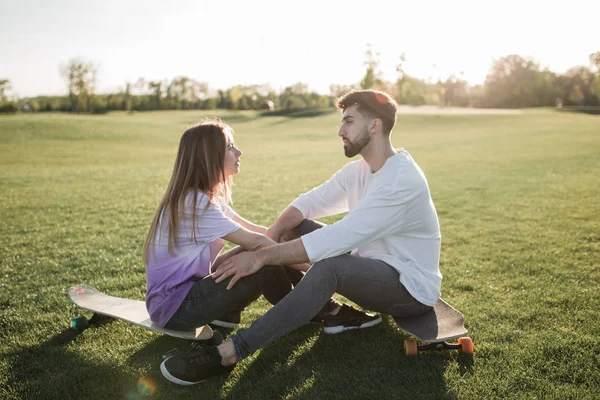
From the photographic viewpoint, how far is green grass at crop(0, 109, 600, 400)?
10.0 ft

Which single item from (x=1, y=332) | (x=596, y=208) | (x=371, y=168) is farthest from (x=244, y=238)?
(x=596, y=208)

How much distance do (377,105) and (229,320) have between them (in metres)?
2.23

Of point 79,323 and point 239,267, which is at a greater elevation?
point 239,267

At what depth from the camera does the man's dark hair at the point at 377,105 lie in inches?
140

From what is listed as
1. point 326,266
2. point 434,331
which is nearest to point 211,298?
point 326,266

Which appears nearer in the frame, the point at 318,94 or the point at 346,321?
the point at 346,321

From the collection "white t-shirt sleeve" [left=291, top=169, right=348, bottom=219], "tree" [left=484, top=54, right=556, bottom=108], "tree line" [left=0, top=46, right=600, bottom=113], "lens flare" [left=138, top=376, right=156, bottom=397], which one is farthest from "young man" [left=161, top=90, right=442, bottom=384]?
"tree" [left=484, top=54, right=556, bottom=108]

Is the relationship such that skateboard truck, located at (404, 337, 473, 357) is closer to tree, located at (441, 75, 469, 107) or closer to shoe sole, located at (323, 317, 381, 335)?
shoe sole, located at (323, 317, 381, 335)

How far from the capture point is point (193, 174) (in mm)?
3381

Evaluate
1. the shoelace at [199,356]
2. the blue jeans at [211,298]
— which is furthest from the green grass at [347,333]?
the blue jeans at [211,298]

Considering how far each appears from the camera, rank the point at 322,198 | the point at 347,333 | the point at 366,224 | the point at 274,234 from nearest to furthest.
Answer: the point at 366,224 → the point at 347,333 → the point at 274,234 → the point at 322,198

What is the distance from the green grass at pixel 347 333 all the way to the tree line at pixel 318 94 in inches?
2271

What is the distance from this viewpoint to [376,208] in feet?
10.5

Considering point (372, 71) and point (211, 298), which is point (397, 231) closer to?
point (211, 298)
